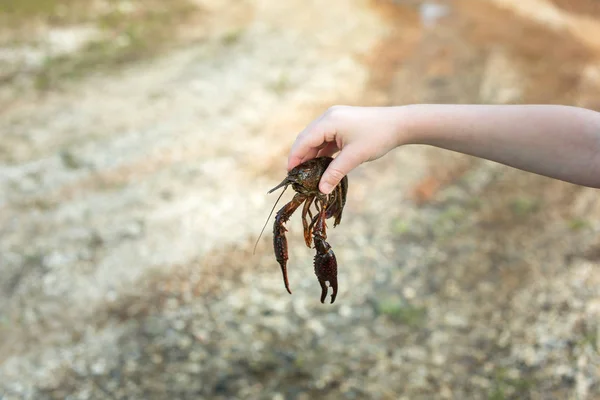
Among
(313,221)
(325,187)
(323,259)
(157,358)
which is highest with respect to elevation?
(325,187)

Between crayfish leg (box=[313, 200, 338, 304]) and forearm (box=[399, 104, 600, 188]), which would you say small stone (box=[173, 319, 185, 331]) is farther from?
forearm (box=[399, 104, 600, 188])

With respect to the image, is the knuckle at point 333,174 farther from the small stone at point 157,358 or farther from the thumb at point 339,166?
the small stone at point 157,358

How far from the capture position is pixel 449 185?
8.22m

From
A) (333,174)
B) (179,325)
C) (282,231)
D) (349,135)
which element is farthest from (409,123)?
(179,325)

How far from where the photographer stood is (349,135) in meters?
2.48

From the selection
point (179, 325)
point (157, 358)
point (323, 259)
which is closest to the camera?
point (323, 259)

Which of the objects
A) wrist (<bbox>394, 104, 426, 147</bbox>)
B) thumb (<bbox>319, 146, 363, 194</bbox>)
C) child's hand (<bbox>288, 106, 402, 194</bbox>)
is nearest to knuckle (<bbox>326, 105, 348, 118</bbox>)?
child's hand (<bbox>288, 106, 402, 194</bbox>)

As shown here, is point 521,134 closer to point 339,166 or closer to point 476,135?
point 476,135

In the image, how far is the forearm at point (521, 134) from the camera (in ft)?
7.66

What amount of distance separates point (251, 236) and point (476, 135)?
4.83 meters

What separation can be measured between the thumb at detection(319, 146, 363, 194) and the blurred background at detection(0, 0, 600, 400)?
3.26 metres

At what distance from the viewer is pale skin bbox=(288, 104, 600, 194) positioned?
2350 mm

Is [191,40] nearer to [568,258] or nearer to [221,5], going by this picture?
[221,5]

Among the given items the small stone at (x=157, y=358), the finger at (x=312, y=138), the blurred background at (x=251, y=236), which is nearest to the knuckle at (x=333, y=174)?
the finger at (x=312, y=138)
